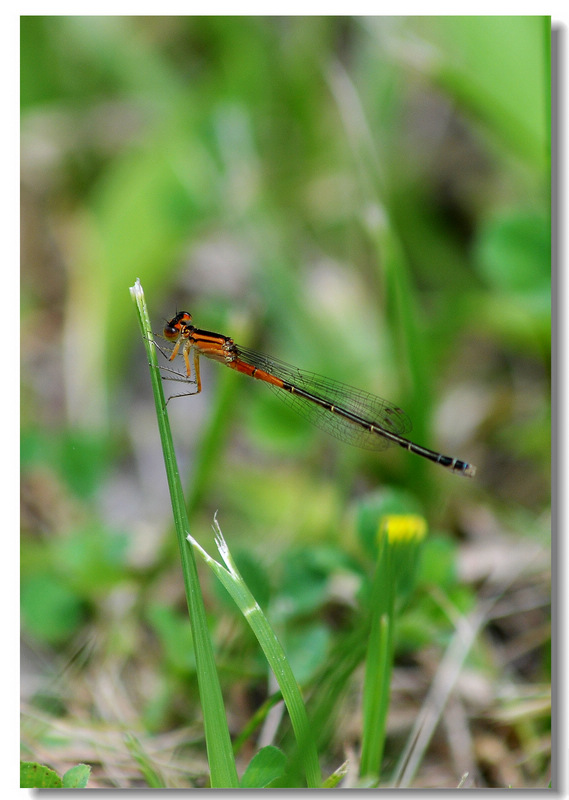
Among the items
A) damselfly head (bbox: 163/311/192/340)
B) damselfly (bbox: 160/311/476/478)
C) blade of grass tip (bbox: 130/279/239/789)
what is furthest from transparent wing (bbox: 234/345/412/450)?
blade of grass tip (bbox: 130/279/239/789)

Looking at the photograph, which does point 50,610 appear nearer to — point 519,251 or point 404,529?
point 404,529

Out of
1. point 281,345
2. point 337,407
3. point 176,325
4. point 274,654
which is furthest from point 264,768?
point 281,345

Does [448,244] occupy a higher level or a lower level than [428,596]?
higher
